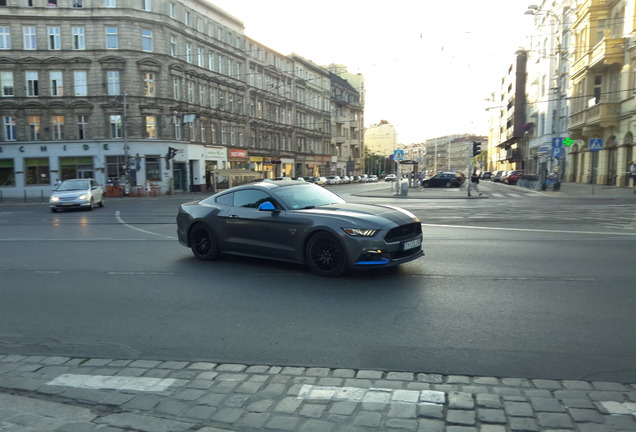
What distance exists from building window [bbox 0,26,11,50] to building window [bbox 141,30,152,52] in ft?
33.7

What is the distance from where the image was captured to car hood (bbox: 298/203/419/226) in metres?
7.03

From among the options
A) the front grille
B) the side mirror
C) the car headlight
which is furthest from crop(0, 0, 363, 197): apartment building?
the car headlight

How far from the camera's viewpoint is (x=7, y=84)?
3906cm

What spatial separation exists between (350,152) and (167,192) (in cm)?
5454

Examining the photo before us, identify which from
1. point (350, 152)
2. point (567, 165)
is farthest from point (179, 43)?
point (350, 152)

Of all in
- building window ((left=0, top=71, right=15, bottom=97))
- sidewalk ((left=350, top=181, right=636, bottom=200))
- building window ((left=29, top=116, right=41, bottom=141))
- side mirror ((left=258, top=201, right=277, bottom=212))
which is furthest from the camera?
building window ((left=29, top=116, right=41, bottom=141))

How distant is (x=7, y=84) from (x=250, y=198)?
4032cm

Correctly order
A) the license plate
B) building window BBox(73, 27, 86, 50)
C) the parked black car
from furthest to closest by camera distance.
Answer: the parked black car, building window BBox(73, 27, 86, 50), the license plate

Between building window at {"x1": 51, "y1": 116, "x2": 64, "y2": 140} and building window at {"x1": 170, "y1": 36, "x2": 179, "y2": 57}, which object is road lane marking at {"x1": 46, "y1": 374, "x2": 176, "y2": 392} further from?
building window at {"x1": 170, "y1": 36, "x2": 179, "y2": 57}

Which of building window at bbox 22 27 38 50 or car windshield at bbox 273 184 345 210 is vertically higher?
building window at bbox 22 27 38 50

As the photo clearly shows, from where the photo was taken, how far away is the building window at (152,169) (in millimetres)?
40119

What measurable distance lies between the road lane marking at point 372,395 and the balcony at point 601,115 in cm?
3576

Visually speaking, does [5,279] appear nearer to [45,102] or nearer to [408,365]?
[408,365]

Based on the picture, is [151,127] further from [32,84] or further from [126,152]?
[32,84]
